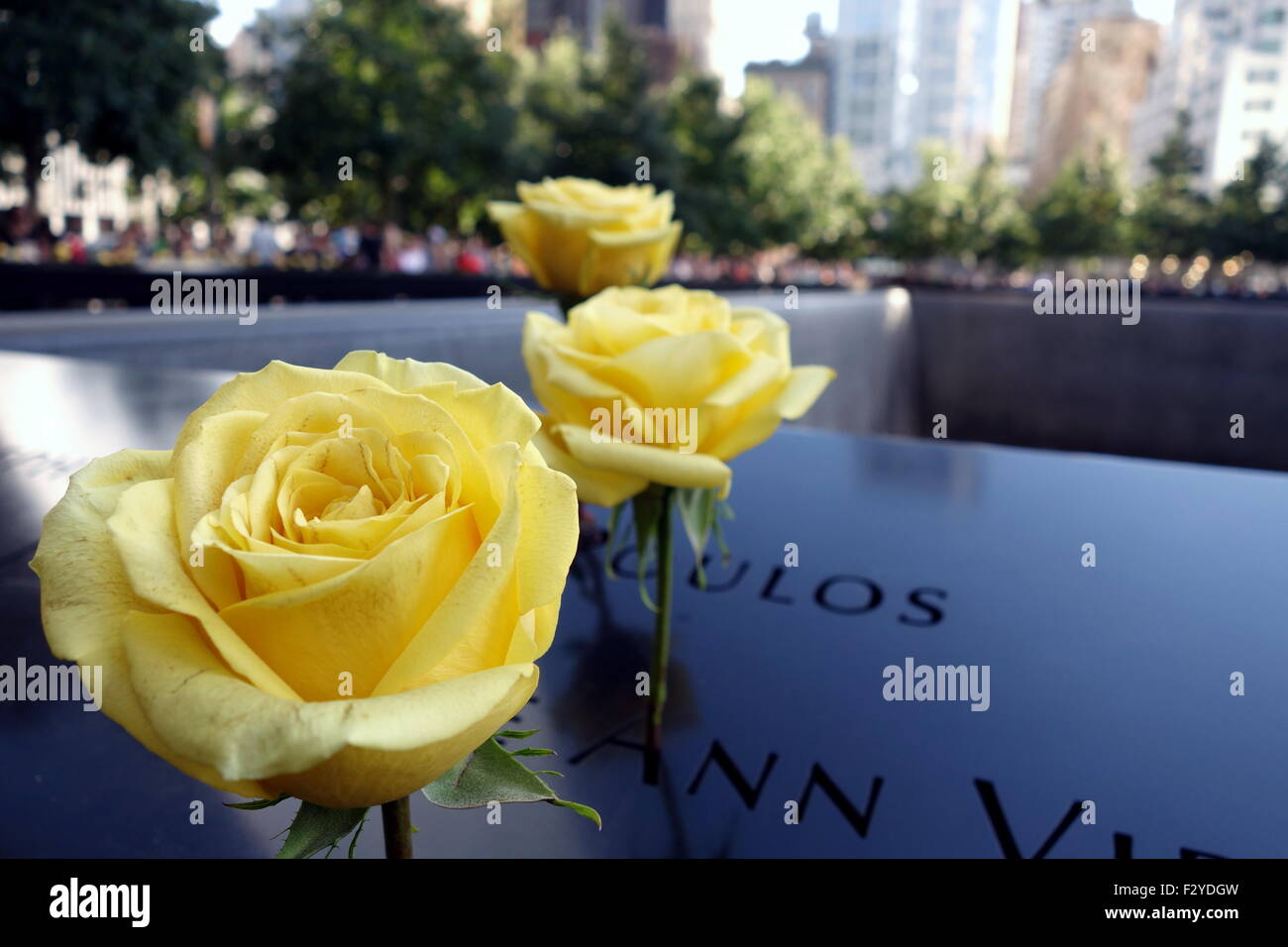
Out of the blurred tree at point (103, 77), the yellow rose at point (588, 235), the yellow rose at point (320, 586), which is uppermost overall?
the blurred tree at point (103, 77)

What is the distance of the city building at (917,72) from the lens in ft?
403

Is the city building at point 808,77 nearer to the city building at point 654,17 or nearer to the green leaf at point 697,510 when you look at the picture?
the city building at point 654,17

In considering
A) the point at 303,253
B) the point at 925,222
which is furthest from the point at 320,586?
the point at 925,222

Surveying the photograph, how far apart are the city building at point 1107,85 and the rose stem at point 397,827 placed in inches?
4355

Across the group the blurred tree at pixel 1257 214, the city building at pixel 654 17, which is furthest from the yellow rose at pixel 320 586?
the city building at pixel 654 17

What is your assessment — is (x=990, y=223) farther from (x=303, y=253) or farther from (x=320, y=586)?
(x=320, y=586)

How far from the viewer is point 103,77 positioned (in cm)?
1616

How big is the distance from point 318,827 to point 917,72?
456 feet

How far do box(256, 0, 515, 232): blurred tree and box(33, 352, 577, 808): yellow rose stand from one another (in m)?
24.3

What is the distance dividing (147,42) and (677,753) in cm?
1880

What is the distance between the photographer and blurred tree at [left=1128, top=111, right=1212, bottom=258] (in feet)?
137

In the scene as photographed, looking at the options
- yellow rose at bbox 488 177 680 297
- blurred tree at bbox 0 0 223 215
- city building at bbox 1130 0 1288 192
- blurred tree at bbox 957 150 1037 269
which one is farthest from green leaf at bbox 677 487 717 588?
city building at bbox 1130 0 1288 192

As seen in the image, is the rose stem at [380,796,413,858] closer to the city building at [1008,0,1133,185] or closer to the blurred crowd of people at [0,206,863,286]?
the blurred crowd of people at [0,206,863,286]

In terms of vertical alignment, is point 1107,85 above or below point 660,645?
above
